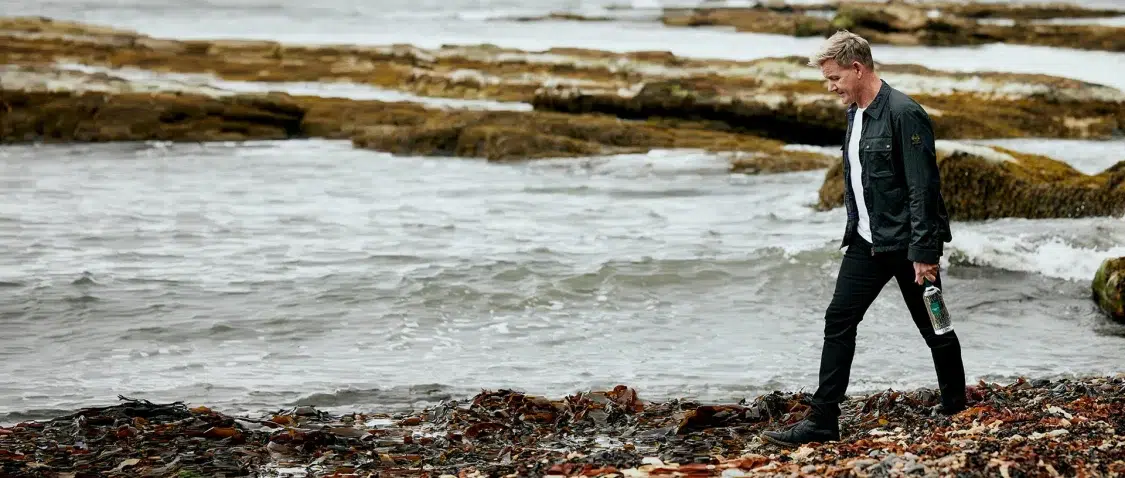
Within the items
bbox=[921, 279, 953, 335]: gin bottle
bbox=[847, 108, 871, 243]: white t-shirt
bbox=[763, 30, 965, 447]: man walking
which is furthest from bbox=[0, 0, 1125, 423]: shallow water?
bbox=[847, 108, 871, 243]: white t-shirt

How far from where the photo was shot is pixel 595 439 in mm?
6656

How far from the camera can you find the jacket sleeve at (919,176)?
545 cm

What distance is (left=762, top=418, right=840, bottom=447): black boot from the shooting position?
604 centimetres

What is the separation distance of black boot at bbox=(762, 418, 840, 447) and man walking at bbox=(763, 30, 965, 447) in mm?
136

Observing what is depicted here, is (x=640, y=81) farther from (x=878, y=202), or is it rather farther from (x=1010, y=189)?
(x=878, y=202)

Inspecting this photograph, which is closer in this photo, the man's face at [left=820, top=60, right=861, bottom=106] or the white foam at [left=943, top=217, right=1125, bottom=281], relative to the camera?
the man's face at [left=820, top=60, right=861, bottom=106]

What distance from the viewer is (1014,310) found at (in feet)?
35.4

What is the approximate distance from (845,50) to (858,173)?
599 mm

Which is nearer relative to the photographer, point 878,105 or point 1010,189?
point 878,105

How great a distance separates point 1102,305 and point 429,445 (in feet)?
21.7

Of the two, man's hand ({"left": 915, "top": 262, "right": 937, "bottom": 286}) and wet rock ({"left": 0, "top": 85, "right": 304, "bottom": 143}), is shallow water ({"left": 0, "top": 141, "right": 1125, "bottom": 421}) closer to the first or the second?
man's hand ({"left": 915, "top": 262, "right": 937, "bottom": 286})

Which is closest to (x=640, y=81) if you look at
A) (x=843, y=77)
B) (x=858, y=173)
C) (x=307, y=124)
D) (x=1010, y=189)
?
(x=307, y=124)

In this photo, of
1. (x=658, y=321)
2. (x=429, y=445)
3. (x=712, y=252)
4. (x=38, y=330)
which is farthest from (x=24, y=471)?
(x=712, y=252)

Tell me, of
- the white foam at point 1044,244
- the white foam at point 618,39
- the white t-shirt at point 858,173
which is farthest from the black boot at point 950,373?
the white foam at point 618,39
